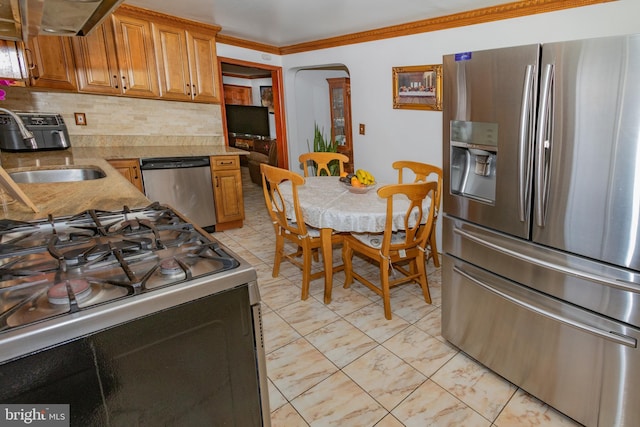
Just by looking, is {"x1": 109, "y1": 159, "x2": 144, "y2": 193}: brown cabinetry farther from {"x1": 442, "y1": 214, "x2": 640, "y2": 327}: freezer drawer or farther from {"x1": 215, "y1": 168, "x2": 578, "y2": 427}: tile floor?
{"x1": 442, "y1": 214, "x2": 640, "y2": 327}: freezer drawer

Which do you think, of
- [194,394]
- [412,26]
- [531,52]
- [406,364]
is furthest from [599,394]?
[412,26]

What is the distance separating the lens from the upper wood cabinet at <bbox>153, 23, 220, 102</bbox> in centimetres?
375

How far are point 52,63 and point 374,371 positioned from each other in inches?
140

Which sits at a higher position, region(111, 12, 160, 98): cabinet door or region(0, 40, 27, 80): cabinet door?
region(111, 12, 160, 98): cabinet door

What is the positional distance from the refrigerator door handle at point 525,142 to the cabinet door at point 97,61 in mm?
3543

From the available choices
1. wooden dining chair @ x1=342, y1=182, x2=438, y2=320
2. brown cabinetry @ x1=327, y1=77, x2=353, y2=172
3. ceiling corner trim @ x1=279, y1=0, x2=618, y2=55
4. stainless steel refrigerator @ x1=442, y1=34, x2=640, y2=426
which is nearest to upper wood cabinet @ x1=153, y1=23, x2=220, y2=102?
ceiling corner trim @ x1=279, y1=0, x2=618, y2=55

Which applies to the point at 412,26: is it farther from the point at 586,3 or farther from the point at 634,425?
the point at 634,425

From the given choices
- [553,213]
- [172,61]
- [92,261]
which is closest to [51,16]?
[92,261]

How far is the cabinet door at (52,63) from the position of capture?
3084 mm

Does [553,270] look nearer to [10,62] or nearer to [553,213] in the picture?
[553,213]

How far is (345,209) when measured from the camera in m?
2.47

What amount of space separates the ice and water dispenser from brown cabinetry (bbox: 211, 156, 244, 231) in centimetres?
276

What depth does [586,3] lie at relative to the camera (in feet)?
8.00

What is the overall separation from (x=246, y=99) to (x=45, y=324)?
937 centimetres
